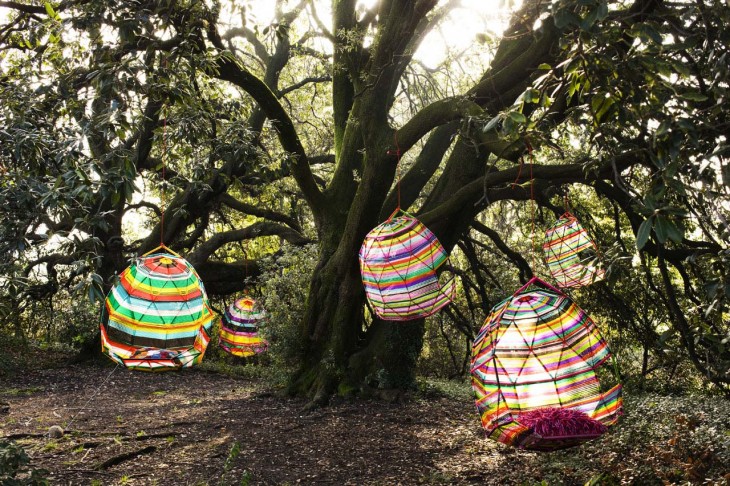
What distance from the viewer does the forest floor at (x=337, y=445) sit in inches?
174

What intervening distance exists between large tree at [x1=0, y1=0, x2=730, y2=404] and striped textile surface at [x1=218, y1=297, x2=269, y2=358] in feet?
4.94

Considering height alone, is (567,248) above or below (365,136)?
below

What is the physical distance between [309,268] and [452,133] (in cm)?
233

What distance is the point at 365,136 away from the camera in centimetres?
634

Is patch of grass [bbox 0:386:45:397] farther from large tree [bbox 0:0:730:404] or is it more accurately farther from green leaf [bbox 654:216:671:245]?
green leaf [bbox 654:216:671:245]

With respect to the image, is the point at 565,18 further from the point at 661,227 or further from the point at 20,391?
the point at 20,391

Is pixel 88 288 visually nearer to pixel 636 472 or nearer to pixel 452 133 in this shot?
pixel 636 472

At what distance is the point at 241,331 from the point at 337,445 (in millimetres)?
3697

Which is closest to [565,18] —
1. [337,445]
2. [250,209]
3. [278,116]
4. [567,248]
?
[337,445]

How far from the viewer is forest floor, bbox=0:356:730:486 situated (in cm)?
442

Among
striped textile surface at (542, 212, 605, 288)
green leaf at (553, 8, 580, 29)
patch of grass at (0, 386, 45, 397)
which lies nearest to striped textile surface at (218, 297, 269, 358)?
patch of grass at (0, 386, 45, 397)

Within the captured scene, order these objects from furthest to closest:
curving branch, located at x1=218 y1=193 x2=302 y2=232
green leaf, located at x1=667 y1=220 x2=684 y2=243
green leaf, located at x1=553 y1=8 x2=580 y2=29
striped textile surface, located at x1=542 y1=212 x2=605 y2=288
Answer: curving branch, located at x1=218 y1=193 x2=302 y2=232
striped textile surface, located at x1=542 y1=212 x2=605 y2=288
green leaf, located at x1=553 y1=8 x2=580 y2=29
green leaf, located at x1=667 y1=220 x2=684 y2=243

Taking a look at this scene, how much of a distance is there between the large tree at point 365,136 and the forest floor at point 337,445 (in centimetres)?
61

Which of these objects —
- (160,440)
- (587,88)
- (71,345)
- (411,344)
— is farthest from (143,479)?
(71,345)
